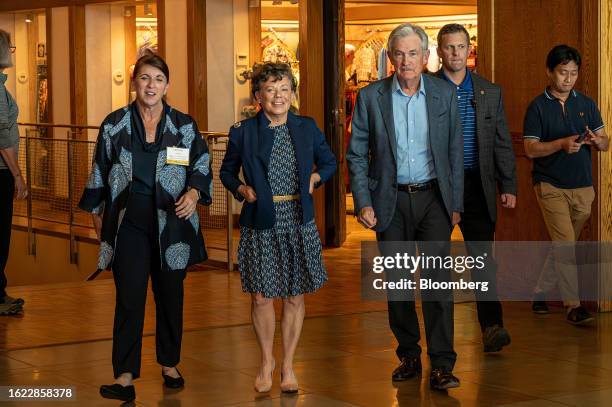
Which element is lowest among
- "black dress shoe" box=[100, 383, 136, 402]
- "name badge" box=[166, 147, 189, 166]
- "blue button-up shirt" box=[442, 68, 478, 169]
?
"black dress shoe" box=[100, 383, 136, 402]

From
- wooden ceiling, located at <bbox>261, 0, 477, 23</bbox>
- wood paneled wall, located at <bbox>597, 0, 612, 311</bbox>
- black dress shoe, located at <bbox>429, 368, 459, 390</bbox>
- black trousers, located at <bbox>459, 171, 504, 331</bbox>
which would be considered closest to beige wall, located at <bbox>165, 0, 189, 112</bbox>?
wooden ceiling, located at <bbox>261, 0, 477, 23</bbox>

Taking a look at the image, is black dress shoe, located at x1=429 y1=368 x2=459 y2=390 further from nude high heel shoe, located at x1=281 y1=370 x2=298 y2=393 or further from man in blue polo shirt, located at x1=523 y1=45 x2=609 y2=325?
man in blue polo shirt, located at x1=523 y1=45 x2=609 y2=325

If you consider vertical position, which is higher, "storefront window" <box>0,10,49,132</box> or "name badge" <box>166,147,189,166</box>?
"storefront window" <box>0,10,49,132</box>

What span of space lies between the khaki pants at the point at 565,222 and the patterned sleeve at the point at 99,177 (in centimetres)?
313

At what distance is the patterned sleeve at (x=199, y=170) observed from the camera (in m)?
5.84

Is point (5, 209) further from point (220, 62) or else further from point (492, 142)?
point (220, 62)

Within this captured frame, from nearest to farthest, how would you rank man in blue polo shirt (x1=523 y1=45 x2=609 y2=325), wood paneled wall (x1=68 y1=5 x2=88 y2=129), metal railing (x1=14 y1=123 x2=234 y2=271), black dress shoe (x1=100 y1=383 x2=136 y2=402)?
black dress shoe (x1=100 y1=383 x2=136 y2=402) → man in blue polo shirt (x1=523 y1=45 x2=609 y2=325) → metal railing (x1=14 y1=123 x2=234 y2=271) → wood paneled wall (x1=68 y1=5 x2=88 y2=129)

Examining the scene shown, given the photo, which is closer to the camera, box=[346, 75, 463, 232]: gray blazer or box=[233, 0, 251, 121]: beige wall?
box=[346, 75, 463, 232]: gray blazer

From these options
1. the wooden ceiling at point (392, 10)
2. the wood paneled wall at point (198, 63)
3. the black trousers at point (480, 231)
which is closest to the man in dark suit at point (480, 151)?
the black trousers at point (480, 231)

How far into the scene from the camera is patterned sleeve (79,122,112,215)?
18.8ft

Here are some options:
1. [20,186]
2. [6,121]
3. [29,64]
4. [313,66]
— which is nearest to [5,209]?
[20,186]

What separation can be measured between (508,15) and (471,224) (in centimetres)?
240

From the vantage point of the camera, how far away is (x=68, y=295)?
9258 mm

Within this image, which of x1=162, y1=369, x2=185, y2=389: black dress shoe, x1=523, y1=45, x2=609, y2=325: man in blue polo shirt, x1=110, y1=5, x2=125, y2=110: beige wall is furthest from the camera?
x1=110, y1=5, x2=125, y2=110: beige wall
